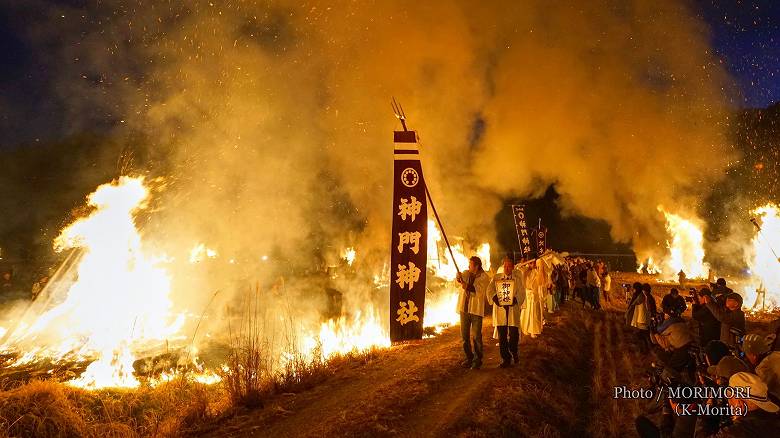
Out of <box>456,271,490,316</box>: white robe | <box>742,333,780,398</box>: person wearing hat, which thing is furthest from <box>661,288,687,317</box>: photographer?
<box>742,333,780,398</box>: person wearing hat

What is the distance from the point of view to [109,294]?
11156 mm

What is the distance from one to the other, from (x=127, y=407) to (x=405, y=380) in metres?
4.51

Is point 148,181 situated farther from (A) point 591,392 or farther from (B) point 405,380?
(A) point 591,392

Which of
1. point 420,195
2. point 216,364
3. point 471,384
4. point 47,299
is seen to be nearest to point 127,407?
point 216,364

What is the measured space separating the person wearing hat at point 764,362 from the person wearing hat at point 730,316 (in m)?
3.06

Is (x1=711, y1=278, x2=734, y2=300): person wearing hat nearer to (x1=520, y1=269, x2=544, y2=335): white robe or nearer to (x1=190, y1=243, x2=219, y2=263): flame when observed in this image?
(x1=520, y1=269, x2=544, y2=335): white robe

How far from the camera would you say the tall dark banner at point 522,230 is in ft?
53.5

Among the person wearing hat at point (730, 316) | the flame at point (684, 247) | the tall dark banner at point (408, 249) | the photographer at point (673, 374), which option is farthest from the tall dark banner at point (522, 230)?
the flame at point (684, 247)

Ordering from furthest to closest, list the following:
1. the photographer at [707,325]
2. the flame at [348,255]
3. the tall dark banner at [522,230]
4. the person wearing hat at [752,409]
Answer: the flame at [348,255] → the tall dark banner at [522,230] → the photographer at [707,325] → the person wearing hat at [752,409]

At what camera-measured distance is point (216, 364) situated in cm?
968

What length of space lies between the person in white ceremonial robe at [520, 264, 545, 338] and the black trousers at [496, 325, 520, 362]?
7.13ft

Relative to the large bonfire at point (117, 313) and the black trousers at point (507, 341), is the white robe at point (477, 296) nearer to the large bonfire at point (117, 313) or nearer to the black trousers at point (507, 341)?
the black trousers at point (507, 341)

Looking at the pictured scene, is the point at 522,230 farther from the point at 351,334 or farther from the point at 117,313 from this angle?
the point at 117,313

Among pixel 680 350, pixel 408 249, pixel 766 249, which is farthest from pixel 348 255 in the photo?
pixel 766 249
